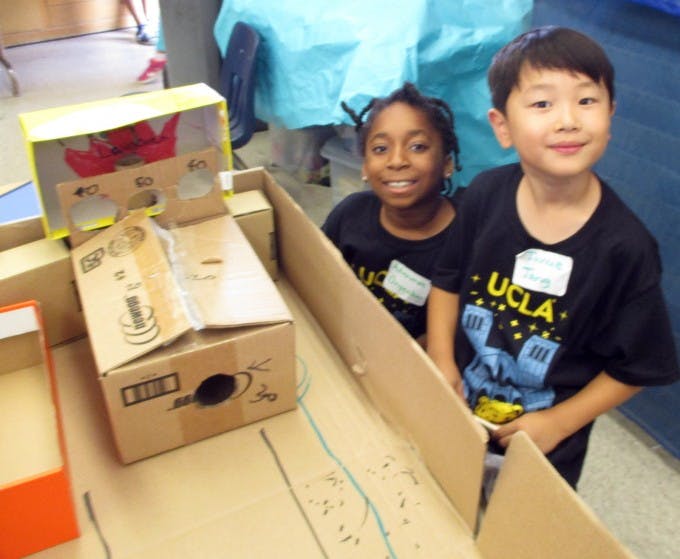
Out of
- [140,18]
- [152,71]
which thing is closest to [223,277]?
[152,71]

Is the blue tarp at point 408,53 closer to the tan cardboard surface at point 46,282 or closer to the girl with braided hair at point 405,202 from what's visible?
the girl with braided hair at point 405,202

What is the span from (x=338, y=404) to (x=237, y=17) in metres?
1.40

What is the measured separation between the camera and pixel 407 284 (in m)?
1.09

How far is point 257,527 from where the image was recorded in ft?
2.50

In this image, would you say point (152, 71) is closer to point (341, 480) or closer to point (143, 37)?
point (143, 37)

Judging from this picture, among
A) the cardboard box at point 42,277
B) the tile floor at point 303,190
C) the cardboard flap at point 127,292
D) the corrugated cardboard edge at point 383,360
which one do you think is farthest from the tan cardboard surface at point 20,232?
the tile floor at point 303,190

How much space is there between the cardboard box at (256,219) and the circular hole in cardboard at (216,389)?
318 mm

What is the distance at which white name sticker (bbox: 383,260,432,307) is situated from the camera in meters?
1.08

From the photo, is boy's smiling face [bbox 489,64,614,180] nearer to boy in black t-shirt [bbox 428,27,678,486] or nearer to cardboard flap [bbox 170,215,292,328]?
boy in black t-shirt [bbox 428,27,678,486]

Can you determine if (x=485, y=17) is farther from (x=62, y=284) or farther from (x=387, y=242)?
(x=62, y=284)

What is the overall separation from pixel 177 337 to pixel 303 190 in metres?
1.49

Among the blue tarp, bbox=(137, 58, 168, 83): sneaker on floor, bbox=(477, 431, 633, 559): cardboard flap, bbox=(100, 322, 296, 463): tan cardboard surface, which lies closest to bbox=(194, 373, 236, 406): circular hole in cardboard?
bbox=(100, 322, 296, 463): tan cardboard surface

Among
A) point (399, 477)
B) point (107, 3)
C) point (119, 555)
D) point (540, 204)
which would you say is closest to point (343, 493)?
point (399, 477)

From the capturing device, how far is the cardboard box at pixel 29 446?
683 mm
